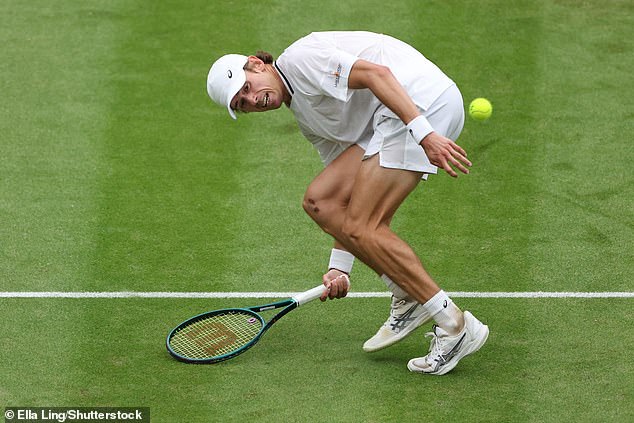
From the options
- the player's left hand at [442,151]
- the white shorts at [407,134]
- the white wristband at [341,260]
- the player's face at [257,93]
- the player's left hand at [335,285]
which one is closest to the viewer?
the player's left hand at [442,151]

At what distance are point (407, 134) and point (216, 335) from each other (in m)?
1.67

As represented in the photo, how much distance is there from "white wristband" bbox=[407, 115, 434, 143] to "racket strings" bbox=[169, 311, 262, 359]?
61.6 inches

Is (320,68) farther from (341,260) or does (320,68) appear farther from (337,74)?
(341,260)

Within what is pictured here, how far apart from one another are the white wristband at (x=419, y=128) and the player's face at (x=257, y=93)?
90 cm

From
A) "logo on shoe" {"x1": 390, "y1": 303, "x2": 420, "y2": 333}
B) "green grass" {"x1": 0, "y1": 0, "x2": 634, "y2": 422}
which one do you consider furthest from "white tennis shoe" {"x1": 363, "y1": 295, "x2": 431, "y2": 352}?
"green grass" {"x1": 0, "y1": 0, "x2": 634, "y2": 422}

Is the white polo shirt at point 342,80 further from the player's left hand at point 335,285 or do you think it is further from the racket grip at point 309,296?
the racket grip at point 309,296

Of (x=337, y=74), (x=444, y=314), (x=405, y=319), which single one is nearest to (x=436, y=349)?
(x=444, y=314)

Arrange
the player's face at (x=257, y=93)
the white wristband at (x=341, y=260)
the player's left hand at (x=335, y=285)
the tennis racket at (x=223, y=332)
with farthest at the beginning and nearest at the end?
the white wristband at (x=341, y=260), the player's left hand at (x=335, y=285), the tennis racket at (x=223, y=332), the player's face at (x=257, y=93)

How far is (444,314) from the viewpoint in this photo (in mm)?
6938

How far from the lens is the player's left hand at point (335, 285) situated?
7.25m

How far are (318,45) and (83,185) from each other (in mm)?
3052

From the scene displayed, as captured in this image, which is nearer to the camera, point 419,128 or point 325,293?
point 419,128

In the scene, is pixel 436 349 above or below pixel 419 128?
below

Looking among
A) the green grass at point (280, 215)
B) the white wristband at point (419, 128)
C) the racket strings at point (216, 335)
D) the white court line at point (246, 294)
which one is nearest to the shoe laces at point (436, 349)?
the green grass at point (280, 215)
